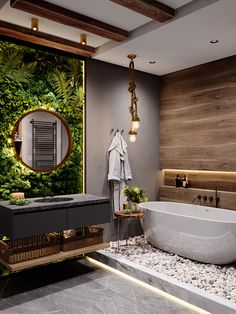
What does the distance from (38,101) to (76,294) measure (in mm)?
2330

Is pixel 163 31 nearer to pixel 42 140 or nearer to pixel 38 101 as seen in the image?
pixel 38 101

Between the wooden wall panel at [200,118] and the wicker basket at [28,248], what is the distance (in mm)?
2437

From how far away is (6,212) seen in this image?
313 cm

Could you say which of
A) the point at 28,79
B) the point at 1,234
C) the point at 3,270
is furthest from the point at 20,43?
the point at 3,270

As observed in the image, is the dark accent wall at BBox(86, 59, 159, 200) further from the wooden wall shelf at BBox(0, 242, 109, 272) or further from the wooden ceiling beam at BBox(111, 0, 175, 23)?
the wooden ceiling beam at BBox(111, 0, 175, 23)

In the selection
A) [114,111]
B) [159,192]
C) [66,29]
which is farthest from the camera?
[159,192]

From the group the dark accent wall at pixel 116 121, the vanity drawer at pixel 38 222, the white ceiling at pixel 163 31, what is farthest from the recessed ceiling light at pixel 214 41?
the vanity drawer at pixel 38 222

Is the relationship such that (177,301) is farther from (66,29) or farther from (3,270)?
(66,29)

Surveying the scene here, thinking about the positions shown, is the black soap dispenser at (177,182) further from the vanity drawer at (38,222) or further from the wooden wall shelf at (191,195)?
the vanity drawer at (38,222)

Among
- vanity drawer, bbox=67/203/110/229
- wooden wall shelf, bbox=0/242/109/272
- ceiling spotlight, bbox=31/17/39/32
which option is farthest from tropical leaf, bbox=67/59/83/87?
wooden wall shelf, bbox=0/242/109/272

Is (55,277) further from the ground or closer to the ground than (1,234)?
closer to the ground


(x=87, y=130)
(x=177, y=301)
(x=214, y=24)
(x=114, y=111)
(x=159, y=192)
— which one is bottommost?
(x=177, y=301)

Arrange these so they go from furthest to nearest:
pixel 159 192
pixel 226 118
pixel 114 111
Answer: pixel 159 192 → pixel 114 111 → pixel 226 118

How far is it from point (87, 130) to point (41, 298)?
227 centimetres
